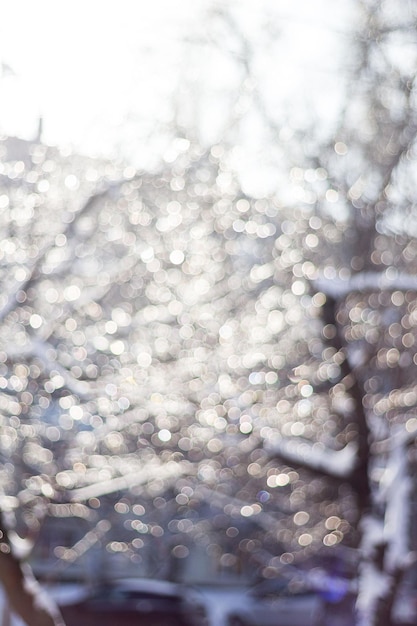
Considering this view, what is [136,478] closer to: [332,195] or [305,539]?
[305,539]

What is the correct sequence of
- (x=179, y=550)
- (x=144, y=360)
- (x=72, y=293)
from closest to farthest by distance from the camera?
(x=72, y=293)
(x=144, y=360)
(x=179, y=550)

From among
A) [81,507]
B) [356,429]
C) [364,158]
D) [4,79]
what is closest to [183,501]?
[81,507]

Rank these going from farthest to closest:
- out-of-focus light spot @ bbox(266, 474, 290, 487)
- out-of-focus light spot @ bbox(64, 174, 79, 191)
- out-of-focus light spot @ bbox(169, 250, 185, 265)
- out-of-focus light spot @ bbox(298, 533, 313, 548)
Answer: out-of-focus light spot @ bbox(298, 533, 313, 548)
out-of-focus light spot @ bbox(266, 474, 290, 487)
out-of-focus light spot @ bbox(169, 250, 185, 265)
out-of-focus light spot @ bbox(64, 174, 79, 191)

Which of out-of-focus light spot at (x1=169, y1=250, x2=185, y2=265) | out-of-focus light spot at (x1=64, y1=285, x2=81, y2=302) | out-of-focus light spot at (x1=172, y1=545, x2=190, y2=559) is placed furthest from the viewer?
out-of-focus light spot at (x1=172, y1=545, x2=190, y2=559)

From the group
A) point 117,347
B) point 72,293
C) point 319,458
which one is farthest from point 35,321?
point 319,458

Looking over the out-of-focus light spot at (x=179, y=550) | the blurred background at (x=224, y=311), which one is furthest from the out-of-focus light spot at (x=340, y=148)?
the out-of-focus light spot at (x=179, y=550)

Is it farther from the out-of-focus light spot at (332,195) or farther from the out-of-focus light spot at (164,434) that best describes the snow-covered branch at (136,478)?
the out-of-focus light spot at (332,195)

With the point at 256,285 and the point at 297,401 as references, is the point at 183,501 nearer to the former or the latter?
the point at 297,401

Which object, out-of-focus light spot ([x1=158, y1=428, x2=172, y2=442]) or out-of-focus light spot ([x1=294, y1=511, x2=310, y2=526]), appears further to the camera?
out-of-focus light spot ([x1=294, y1=511, x2=310, y2=526])

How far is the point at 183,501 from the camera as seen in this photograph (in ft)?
22.2

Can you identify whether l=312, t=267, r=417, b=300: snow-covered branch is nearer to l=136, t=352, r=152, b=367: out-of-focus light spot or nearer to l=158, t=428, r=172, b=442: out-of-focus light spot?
l=136, t=352, r=152, b=367: out-of-focus light spot

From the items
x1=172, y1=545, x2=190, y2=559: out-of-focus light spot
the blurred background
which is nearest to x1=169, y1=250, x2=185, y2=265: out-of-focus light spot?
the blurred background

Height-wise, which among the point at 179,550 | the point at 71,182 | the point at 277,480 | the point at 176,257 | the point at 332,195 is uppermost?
the point at 332,195

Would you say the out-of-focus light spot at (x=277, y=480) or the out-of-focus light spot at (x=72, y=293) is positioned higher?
the out-of-focus light spot at (x=72, y=293)
